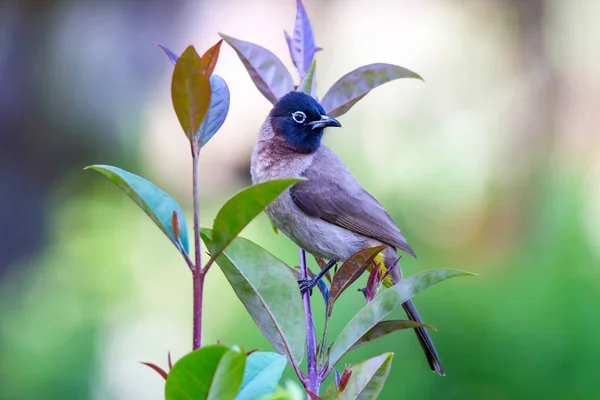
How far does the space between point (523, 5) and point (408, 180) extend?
169 centimetres

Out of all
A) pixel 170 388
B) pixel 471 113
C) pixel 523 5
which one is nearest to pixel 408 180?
pixel 471 113

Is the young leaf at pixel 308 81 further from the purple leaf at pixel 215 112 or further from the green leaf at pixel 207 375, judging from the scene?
the green leaf at pixel 207 375

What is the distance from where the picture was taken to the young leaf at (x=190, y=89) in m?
0.71

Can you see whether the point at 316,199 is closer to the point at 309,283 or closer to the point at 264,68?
the point at 309,283

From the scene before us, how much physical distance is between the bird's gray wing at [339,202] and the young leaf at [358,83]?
65 cm

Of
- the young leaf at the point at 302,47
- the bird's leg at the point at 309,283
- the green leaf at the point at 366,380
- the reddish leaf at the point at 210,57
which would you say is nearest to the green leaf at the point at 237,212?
the reddish leaf at the point at 210,57

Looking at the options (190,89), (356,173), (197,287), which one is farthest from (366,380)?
(356,173)

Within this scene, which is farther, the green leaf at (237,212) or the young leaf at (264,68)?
the young leaf at (264,68)

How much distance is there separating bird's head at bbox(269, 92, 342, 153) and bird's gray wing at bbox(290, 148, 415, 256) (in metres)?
0.07

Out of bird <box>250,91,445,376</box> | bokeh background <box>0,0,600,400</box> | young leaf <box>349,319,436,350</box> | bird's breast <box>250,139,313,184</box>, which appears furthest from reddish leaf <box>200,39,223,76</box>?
bokeh background <box>0,0,600,400</box>

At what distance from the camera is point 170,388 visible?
2.10 feet

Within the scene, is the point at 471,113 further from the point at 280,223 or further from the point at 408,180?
the point at 280,223

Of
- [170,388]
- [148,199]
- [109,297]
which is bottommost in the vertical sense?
[109,297]

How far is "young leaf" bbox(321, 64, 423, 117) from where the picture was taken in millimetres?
1188
